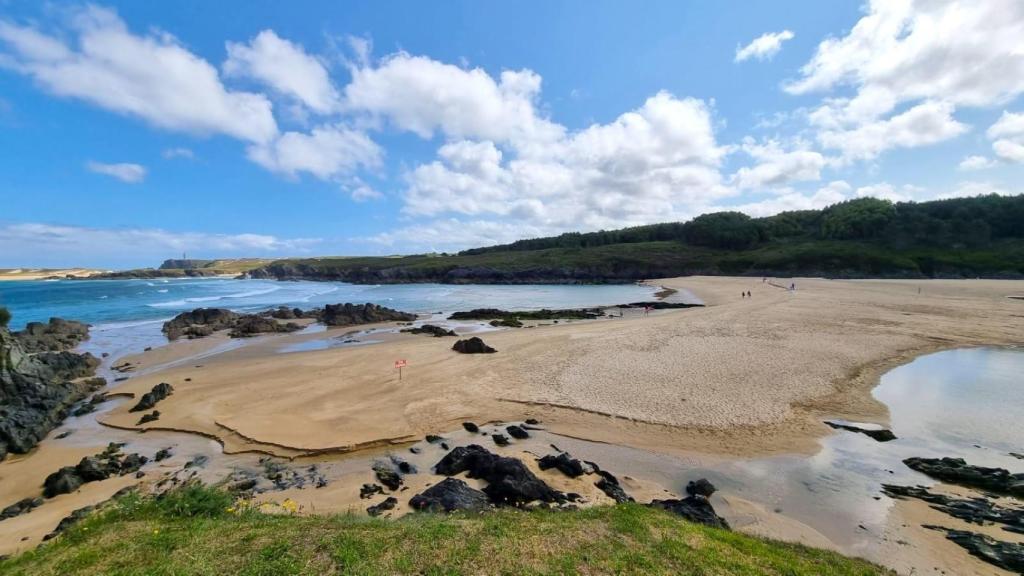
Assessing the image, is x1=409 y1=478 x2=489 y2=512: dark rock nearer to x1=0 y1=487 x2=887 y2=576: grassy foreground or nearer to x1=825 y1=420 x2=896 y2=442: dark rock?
x1=0 y1=487 x2=887 y2=576: grassy foreground

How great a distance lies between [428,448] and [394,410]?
3828mm

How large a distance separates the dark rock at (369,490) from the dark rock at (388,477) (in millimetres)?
237

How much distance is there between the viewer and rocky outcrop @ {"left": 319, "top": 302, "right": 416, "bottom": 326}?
44.8 metres

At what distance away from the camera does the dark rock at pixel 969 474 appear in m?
10.7

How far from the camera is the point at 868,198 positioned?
119m

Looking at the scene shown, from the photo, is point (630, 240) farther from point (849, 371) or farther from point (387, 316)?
point (849, 371)

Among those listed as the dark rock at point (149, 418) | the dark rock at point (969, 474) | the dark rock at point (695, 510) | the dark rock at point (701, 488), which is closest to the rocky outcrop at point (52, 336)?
the dark rock at point (149, 418)

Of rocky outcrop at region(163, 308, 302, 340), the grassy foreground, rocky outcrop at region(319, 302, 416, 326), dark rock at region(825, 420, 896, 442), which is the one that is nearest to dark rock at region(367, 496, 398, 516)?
the grassy foreground

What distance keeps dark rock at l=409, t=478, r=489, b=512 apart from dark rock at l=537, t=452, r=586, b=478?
2.58 metres

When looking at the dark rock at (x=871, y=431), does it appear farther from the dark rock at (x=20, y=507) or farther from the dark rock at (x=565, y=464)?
the dark rock at (x=20, y=507)

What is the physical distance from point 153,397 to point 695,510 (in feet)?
71.7

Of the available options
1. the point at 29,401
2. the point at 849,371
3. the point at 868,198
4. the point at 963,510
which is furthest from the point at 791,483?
the point at 868,198

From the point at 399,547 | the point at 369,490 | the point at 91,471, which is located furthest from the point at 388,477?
the point at 91,471

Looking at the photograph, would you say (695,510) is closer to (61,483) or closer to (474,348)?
(61,483)
